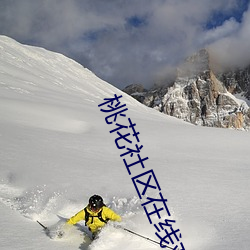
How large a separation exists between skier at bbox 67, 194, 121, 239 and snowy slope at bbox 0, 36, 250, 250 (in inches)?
8.6

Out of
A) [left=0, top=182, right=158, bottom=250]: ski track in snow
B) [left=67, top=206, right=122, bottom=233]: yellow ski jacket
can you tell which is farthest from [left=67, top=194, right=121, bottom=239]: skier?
[left=0, top=182, right=158, bottom=250]: ski track in snow

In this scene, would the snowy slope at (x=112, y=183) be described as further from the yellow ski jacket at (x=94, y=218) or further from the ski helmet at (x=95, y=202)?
the ski helmet at (x=95, y=202)

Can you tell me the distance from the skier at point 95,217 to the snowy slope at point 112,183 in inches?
8.6

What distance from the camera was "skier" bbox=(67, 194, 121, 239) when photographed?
5906mm

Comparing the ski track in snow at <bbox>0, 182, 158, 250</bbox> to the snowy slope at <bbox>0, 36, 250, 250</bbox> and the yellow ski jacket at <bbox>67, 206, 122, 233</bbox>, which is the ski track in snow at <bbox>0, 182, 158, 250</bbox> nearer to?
the snowy slope at <bbox>0, 36, 250, 250</bbox>

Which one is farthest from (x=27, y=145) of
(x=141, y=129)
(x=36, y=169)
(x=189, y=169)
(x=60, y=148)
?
(x=141, y=129)

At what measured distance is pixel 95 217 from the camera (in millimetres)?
6004

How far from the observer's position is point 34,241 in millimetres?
5305

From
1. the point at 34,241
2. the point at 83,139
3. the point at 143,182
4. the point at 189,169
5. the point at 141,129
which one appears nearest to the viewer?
the point at 34,241

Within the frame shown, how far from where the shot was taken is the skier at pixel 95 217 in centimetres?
591

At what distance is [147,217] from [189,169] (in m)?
3.56

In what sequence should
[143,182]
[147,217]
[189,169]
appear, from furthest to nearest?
[189,169]
[143,182]
[147,217]

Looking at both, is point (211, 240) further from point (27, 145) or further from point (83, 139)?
point (83, 139)

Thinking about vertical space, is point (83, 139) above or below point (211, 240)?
above
